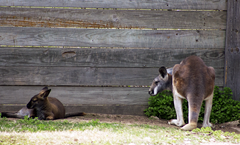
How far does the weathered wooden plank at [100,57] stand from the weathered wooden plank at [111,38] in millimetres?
138

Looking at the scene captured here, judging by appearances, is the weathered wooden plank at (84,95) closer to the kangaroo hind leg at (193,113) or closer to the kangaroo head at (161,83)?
the kangaroo head at (161,83)

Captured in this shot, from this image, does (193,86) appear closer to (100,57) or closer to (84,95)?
(100,57)

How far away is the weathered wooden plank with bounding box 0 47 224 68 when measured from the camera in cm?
643

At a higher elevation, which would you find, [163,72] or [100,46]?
[100,46]

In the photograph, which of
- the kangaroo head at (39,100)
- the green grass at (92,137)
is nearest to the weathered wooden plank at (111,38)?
the kangaroo head at (39,100)

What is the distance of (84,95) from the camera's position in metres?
6.60

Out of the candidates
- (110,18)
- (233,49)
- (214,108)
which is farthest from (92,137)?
(233,49)

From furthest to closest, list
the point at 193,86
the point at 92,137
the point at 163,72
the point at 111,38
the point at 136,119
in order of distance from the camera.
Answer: the point at 111,38
the point at 136,119
the point at 163,72
the point at 193,86
the point at 92,137

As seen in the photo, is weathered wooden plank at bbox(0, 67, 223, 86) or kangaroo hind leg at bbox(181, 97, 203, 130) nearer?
kangaroo hind leg at bbox(181, 97, 203, 130)

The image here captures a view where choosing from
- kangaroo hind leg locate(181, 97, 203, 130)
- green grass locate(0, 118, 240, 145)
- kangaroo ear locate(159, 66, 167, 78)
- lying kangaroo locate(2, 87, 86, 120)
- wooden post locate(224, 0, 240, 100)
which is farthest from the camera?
wooden post locate(224, 0, 240, 100)

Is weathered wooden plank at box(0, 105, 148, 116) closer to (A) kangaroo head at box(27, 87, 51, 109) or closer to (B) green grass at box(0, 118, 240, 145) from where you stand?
(A) kangaroo head at box(27, 87, 51, 109)

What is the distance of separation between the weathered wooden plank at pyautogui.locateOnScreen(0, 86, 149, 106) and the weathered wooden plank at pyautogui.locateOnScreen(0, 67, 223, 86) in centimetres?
14

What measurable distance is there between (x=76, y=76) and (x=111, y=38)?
1.30 meters

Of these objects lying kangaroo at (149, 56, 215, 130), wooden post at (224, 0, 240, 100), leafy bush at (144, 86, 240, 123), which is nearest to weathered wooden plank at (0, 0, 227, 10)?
wooden post at (224, 0, 240, 100)
